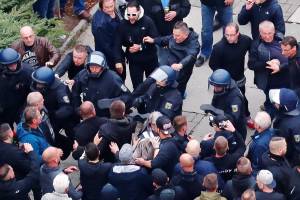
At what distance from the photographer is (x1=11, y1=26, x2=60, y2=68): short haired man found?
36.6ft

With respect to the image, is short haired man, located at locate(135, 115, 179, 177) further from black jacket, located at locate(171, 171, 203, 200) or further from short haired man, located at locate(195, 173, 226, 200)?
short haired man, located at locate(195, 173, 226, 200)

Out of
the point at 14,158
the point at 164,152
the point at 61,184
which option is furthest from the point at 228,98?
the point at 14,158

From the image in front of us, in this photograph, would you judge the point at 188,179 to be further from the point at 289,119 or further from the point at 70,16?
the point at 70,16

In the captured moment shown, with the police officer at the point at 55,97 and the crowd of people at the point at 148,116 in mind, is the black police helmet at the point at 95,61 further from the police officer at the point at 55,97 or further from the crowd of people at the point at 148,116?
the police officer at the point at 55,97

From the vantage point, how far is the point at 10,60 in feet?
34.0

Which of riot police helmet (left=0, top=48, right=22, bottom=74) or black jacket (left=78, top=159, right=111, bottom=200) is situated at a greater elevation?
riot police helmet (left=0, top=48, right=22, bottom=74)

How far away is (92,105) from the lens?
31.9 feet

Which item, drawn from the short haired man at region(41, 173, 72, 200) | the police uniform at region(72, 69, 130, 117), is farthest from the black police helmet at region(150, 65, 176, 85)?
the short haired man at region(41, 173, 72, 200)

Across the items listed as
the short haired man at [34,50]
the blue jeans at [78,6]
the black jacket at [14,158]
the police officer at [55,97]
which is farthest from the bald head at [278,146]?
the blue jeans at [78,6]

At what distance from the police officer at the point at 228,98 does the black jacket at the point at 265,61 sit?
2.96 ft

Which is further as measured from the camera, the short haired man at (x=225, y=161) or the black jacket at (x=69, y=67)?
the black jacket at (x=69, y=67)

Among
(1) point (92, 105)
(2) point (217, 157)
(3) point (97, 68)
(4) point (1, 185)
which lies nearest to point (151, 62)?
(3) point (97, 68)

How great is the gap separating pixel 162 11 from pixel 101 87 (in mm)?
2352

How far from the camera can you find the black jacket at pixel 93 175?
8.95 meters
